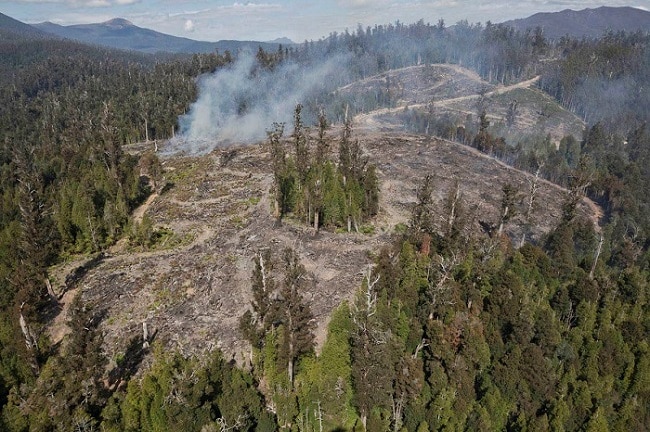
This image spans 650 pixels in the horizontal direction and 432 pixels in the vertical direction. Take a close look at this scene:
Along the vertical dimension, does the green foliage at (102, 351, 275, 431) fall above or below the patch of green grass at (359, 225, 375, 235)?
below

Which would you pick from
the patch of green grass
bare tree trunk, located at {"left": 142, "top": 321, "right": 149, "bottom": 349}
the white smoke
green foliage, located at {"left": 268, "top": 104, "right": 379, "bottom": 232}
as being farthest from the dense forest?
the white smoke

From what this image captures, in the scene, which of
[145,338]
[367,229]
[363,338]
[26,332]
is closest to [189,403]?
[145,338]

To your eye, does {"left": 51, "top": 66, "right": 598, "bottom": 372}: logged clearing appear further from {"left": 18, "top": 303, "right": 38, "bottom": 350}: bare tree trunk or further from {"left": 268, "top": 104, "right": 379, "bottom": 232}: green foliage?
{"left": 18, "top": 303, "right": 38, "bottom": 350}: bare tree trunk

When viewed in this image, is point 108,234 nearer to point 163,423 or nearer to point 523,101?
point 163,423

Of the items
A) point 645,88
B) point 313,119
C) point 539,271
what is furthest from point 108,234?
point 645,88

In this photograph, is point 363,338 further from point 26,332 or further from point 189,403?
point 26,332

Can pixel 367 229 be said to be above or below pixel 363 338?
below

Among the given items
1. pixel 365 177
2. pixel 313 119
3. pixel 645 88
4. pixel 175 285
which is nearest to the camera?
pixel 175 285

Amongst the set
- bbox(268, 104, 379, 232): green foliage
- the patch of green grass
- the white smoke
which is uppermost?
the white smoke
